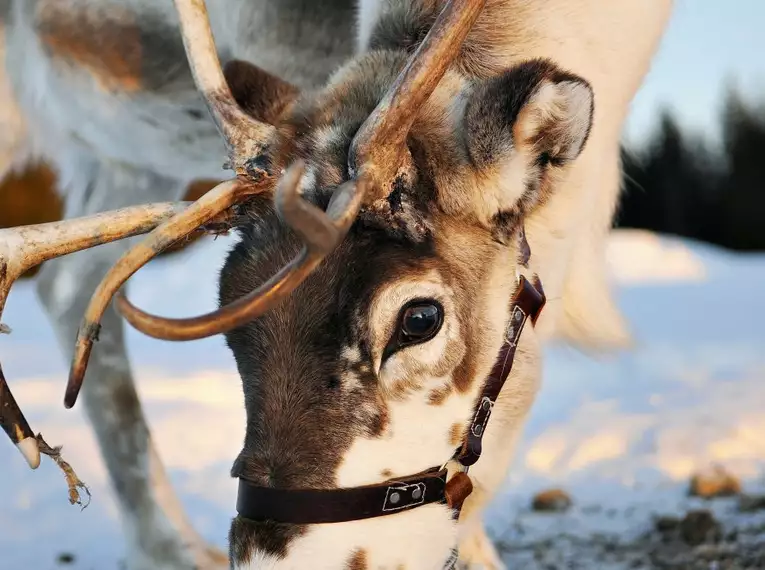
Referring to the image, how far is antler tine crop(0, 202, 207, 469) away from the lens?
1.80 metres

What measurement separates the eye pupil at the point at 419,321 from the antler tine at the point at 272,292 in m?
0.32

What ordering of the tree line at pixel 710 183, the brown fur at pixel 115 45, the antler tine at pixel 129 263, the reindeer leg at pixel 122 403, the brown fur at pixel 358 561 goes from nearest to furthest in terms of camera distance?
the antler tine at pixel 129 263 < the brown fur at pixel 358 561 < the brown fur at pixel 115 45 < the reindeer leg at pixel 122 403 < the tree line at pixel 710 183

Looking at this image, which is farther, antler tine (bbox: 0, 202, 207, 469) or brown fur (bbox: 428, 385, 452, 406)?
brown fur (bbox: 428, 385, 452, 406)

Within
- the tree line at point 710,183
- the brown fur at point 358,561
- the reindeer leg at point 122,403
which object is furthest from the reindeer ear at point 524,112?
the tree line at point 710,183

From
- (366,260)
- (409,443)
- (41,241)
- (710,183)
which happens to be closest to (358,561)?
(409,443)

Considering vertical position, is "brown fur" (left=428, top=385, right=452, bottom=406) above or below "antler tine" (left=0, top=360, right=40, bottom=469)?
above

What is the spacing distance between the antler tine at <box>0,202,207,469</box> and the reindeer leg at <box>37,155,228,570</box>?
160 centimetres

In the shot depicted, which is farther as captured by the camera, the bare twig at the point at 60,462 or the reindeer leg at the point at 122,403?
the reindeer leg at the point at 122,403

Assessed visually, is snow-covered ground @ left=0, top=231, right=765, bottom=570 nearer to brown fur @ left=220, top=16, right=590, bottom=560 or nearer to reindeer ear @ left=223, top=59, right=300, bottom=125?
reindeer ear @ left=223, top=59, right=300, bottom=125

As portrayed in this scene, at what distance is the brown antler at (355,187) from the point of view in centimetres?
153

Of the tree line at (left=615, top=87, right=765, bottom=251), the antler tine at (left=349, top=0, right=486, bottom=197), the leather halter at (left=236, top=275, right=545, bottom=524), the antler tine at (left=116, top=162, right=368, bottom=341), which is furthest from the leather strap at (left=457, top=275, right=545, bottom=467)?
the tree line at (left=615, top=87, right=765, bottom=251)

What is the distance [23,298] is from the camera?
29.5ft

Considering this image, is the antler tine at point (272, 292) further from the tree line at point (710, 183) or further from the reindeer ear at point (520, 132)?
the tree line at point (710, 183)

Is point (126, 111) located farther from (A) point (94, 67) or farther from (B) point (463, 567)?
(B) point (463, 567)
